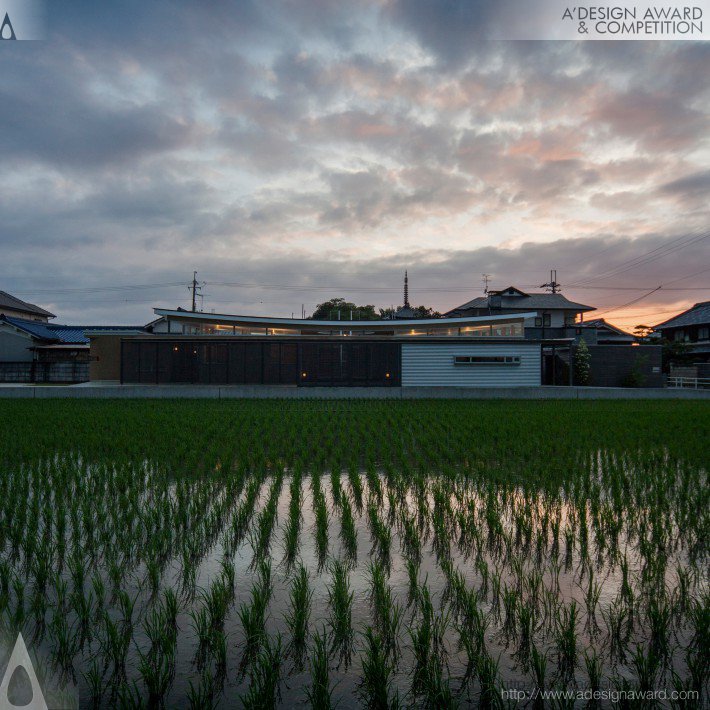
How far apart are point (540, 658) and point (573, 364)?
31091 mm

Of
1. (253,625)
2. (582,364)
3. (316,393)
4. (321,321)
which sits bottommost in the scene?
(253,625)

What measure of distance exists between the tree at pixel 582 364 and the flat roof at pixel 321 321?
5016 mm

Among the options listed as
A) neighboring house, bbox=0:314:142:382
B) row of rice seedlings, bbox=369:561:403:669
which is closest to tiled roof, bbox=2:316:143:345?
neighboring house, bbox=0:314:142:382

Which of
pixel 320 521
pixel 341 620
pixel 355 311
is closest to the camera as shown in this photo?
pixel 341 620

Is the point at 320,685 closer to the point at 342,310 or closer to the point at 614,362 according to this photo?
the point at 614,362

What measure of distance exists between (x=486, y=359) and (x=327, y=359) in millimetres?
8799

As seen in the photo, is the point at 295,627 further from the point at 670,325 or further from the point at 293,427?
the point at 670,325

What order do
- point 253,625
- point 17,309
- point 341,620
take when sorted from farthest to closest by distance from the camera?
point 17,309 < point 341,620 < point 253,625

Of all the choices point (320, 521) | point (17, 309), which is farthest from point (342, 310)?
point (320, 521)

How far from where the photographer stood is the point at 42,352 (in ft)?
118

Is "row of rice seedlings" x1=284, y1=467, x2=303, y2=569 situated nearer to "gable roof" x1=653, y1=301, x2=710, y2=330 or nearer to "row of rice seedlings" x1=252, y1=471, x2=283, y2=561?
"row of rice seedlings" x1=252, y1=471, x2=283, y2=561

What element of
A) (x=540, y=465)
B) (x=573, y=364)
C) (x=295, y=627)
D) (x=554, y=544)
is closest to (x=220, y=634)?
(x=295, y=627)

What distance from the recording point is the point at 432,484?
724cm

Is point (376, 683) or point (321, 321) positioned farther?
point (321, 321)
